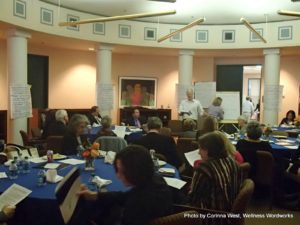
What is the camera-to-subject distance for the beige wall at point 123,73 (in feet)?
36.5

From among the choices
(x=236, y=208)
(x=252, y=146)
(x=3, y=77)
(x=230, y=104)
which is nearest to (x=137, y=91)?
(x=230, y=104)

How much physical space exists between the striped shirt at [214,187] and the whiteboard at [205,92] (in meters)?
9.01

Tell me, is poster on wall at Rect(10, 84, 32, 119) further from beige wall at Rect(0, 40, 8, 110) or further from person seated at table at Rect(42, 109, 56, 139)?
beige wall at Rect(0, 40, 8, 110)

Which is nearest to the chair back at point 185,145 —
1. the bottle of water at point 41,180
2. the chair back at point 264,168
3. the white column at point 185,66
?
the chair back at point 264,168

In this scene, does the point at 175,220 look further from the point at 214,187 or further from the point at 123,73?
the point at 123,73

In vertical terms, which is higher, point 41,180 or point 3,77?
point 3,77

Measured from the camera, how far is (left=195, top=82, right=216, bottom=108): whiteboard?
11.6 metres

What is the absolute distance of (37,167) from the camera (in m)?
3.57

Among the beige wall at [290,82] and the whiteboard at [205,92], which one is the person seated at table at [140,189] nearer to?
the whiteboard at [205,92]

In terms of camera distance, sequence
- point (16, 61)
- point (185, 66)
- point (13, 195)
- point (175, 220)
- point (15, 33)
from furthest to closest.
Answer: point (185, 66) < point (16, 61) < point (15, 33) < point (13, 195) < point (175, 220)

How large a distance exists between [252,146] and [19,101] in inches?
214

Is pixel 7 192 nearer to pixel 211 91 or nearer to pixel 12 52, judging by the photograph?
pixel 12 52

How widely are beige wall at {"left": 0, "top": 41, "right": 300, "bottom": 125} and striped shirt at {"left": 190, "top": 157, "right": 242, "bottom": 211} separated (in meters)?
9.01

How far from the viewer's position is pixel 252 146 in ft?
15.3
